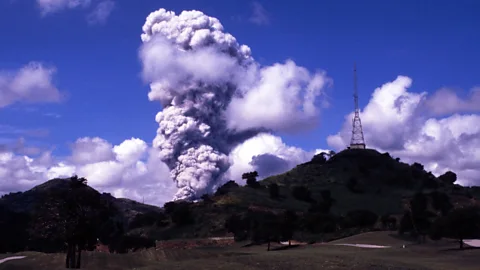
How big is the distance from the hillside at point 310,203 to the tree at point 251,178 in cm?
116

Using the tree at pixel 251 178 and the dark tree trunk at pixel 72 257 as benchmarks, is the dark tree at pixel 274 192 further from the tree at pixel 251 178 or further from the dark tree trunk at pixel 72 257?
the dark tree trunk at pixel 72 257

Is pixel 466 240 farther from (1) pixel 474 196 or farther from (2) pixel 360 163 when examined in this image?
(2) pixel 360 163

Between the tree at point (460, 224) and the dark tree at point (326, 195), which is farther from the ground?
the dark tree at point (326, 195)

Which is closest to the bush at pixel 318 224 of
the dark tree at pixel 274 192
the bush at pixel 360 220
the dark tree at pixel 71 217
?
the bush at pixel 360 220

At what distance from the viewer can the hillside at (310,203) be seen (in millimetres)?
111500

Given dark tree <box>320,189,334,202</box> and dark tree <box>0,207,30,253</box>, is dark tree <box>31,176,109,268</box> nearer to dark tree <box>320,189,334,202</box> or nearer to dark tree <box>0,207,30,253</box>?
dark tree <box>0,207,30,253</box>

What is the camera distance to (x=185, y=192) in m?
184

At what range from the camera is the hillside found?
112 meters

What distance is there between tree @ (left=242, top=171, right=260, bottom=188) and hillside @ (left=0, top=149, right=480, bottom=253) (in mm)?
1160

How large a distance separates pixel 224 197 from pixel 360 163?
64.8 metres

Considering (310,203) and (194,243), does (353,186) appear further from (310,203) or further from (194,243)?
(194,243)

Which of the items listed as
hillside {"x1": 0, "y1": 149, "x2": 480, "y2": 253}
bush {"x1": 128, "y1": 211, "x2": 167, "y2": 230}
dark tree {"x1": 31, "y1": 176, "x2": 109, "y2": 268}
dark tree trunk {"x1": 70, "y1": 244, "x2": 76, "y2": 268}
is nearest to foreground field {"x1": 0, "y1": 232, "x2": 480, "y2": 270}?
dark tree trunk {"x1": 70, "y1": 244, "x2": 76, "y2": 268}

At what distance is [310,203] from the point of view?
509 feet

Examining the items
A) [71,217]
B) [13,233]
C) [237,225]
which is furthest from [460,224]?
[13,233]
